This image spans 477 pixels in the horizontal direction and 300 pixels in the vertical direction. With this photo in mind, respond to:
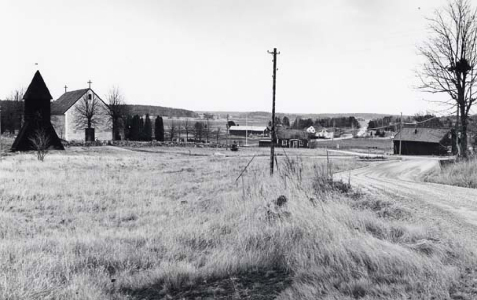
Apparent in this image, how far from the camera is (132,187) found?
1786cm

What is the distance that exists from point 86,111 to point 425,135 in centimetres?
5102

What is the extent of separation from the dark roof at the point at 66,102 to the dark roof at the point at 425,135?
48399 mm

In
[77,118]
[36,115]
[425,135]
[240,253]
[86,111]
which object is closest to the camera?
[240,253]

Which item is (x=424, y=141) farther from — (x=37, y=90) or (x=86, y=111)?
(x=37, y=90)

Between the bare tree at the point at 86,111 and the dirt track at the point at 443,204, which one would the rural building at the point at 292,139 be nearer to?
the bare tree at the point at 86,111

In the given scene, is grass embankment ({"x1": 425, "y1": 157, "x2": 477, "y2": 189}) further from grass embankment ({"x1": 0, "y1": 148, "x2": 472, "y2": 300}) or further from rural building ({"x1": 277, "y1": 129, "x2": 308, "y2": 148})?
rural building ({"x1": 277, "y1": 129, "x2": 308, "y2": 148})

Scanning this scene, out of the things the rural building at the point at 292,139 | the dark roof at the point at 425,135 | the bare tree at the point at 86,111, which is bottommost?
the rural building at the point at 292,139

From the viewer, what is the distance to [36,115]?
40.5 metres

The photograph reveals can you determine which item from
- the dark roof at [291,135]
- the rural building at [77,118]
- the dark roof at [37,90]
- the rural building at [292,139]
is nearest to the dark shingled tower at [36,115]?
the dark roof at [37,90]

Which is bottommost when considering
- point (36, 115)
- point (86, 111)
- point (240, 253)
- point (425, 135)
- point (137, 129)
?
point (240, 253)

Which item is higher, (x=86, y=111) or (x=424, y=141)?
(x=86, y=111)

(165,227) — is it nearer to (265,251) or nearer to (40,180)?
(265,251)

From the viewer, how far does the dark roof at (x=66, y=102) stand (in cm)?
5872

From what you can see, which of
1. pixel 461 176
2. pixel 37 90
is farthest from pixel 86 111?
pixel 461 176
